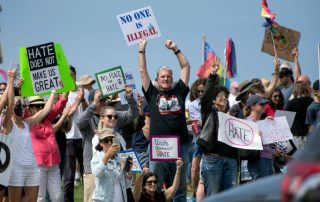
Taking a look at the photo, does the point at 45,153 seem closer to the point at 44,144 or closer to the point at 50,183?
the point at 44,144

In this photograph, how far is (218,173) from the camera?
505 inches

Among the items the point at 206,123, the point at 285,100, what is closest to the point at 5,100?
the point at 206,123

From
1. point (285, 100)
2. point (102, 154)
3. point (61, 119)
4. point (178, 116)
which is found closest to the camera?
point (102, 154)

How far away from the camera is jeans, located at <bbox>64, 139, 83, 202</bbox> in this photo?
15781mm

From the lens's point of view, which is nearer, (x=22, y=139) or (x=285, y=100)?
(x=22, y=139)

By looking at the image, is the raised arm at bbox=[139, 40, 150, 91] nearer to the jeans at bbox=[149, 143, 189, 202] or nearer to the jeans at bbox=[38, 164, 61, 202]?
the jeans at bbox=[149, 143, 189, 202]

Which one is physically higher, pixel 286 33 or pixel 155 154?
pixel 286 33

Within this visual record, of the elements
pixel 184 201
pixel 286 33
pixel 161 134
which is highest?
pixel 286 33

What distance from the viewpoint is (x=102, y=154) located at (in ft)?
39.9

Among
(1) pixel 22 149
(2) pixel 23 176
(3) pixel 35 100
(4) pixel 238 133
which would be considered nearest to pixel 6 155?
(1) pixel 22 149

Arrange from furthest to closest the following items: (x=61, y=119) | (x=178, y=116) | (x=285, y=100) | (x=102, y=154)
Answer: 1. (x=285, y=100)
2. (x=61, y=119)
3. (x=178, y=116)
4. (x=102, y=154)

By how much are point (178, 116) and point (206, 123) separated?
0.38 m

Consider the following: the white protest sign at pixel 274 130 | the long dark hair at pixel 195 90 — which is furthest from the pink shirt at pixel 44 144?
the long dark hair at pixel 195 90

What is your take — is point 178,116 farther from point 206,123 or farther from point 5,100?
point 5,100
